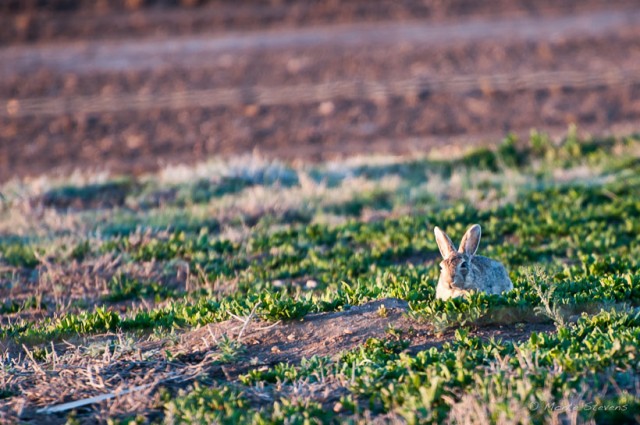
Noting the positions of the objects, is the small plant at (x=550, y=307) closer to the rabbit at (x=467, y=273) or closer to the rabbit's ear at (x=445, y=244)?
the rabbit at (x=467, y=273)

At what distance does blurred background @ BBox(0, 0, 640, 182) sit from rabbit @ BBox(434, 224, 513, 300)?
1116 cm

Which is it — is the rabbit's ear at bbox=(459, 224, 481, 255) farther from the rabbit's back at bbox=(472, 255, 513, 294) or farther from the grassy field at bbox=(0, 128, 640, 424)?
the grassy field at bbox=(0, 128, 640, 424)

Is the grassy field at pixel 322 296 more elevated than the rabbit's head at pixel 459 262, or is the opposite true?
the rabbit's head at pixel 459 262

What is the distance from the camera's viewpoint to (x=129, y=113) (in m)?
23.8

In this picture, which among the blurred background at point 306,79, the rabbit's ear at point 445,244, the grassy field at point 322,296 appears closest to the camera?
the grassy field at point 322,296

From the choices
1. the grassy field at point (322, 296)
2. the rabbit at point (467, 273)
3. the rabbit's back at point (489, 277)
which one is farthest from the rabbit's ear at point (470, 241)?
the grassy field at point (322, 296)

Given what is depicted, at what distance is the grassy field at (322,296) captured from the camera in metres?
5.36

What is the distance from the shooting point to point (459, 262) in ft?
23.1

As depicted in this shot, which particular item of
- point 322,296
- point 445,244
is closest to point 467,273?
point 445,244

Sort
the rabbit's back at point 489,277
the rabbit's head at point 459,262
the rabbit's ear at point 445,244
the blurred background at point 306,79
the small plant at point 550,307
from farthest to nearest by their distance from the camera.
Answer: the blurred background at point 306,79 < the rabbit's ear at point 445,244 < the rabbit's back at point 489,277 < the rabbit's head at point 459,262 < the small plant at point 550,307

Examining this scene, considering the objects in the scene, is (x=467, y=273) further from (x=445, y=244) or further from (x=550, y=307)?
(x=550, y=307)

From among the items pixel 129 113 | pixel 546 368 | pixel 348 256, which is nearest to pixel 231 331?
pixel 546 368

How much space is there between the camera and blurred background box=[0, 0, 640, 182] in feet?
69.3

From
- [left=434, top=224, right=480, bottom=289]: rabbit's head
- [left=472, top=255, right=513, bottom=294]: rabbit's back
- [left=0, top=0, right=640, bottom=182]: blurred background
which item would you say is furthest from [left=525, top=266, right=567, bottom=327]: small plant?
[left=0, top=0, right=640, bottom=182]: blurred background
